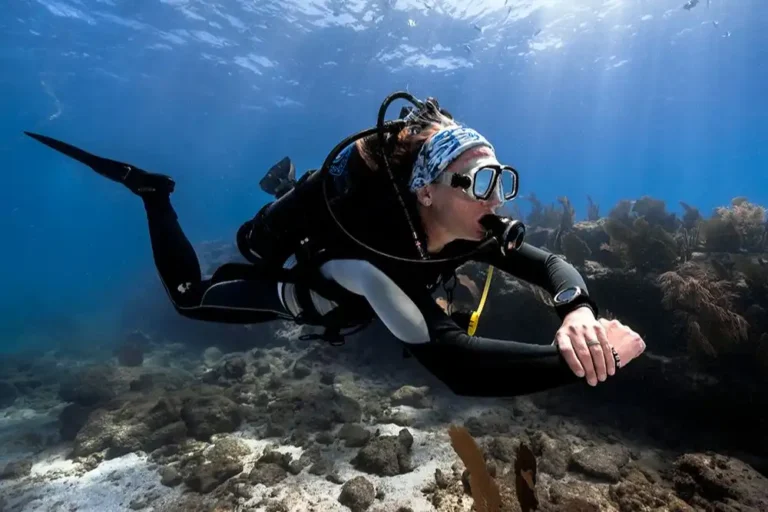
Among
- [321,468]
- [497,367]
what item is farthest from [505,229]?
[321,468]

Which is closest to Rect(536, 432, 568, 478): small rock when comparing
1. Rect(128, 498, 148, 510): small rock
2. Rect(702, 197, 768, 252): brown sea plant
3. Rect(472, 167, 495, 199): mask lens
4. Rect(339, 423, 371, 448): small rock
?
Rect(339, 423, 371, 448): small rock

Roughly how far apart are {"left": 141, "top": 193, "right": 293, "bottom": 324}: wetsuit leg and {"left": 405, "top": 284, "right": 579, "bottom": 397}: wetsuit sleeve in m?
2.06

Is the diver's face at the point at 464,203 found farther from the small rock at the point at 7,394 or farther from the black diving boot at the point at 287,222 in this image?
Answer: the small rock at the point at 7,394

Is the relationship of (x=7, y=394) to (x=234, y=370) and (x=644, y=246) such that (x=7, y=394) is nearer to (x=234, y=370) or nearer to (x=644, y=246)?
(x=234, y=370)

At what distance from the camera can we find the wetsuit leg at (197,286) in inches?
156

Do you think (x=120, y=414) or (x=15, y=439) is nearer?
(x=120, y=414)

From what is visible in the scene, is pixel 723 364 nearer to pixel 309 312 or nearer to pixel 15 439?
pixel 309 312

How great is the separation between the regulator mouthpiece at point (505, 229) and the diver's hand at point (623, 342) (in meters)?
0.74

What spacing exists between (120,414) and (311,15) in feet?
86.6

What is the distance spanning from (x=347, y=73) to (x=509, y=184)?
1398 inches

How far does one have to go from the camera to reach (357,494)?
4.89 m

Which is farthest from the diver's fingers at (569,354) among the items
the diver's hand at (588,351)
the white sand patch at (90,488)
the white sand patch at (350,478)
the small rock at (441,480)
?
the white sand patch at (90,488)

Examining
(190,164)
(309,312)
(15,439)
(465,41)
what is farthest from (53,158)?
(309,312)

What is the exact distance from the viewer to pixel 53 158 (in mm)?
82500
